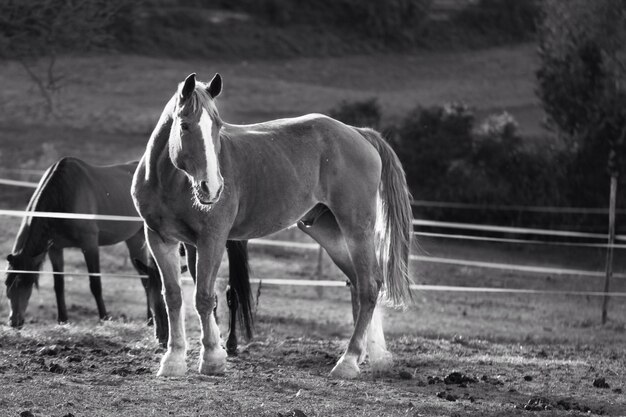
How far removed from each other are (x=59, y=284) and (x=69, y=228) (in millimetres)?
599

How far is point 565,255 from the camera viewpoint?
70.4 feet

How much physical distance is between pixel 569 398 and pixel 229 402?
7.43ft

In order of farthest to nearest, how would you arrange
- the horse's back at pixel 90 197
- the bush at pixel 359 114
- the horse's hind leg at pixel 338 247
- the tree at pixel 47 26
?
the bush at pixel 359 114 → the tree at pixel 47 26 → the horse's back at pixel 90 197 → the horse's hind leg at pixel 338 247

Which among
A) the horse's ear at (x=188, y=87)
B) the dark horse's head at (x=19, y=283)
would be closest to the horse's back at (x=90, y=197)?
→ the dark horse's head at (x=19, y=283)

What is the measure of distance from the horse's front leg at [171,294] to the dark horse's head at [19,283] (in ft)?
11.8

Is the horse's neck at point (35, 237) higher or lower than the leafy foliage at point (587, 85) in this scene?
lower

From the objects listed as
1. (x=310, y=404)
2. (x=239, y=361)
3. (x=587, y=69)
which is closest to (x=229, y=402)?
(x=310, y=404)

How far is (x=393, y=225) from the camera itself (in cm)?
744

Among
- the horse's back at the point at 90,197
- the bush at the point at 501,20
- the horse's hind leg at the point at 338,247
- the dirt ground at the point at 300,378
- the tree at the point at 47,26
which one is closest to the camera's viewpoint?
the dirt ground at the point at 300,378

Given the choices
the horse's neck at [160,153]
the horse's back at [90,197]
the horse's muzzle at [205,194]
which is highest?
the horse's neck at [160,153]

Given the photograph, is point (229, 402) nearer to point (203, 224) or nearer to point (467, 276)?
point (203, 224)

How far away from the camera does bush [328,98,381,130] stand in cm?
2651

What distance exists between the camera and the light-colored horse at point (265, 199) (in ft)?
19.8

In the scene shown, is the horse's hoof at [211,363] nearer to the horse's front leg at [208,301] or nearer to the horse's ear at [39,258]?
the horse's front leg at [208,301]
